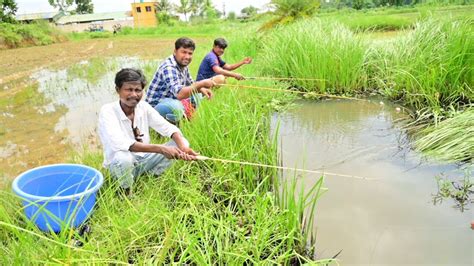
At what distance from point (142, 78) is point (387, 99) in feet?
12.6

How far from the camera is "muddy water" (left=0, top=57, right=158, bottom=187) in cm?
409

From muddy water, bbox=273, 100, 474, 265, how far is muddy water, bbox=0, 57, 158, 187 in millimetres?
2675

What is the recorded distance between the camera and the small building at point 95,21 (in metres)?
40.4

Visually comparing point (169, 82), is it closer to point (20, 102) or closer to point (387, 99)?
point (387, 99)

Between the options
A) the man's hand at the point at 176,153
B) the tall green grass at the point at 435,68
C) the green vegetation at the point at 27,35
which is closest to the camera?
the man's hand at the point at 176,153

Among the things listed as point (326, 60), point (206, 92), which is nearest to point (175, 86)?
point (206, 92)

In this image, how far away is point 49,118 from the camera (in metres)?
5.69

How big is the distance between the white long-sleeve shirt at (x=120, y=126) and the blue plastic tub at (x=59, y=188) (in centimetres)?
22

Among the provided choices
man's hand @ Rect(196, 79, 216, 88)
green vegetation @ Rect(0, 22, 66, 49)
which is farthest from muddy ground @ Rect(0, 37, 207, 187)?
green vegetation @ Rect(0, 22, 66, 49)

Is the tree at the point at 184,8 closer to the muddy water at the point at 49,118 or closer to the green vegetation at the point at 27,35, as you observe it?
the green vegetation at the point at 27,35

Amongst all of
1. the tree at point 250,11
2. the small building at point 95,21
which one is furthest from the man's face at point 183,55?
the small building at point 95,21

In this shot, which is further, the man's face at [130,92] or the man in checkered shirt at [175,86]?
the man in checkered shirt at [175,86]

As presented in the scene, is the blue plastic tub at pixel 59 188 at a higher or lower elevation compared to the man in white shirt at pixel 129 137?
lower

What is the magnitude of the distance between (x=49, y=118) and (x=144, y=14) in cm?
4076
